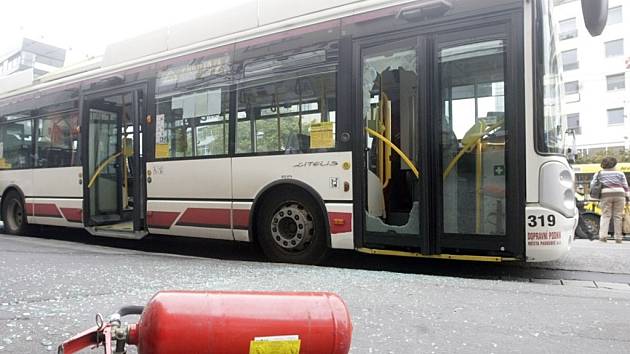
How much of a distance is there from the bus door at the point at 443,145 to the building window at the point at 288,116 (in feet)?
1.30

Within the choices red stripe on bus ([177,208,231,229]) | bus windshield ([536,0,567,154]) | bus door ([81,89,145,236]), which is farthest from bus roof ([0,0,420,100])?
red stripe on bus ([177,208,231,229])

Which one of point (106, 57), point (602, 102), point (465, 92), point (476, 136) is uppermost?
point (602, 102)

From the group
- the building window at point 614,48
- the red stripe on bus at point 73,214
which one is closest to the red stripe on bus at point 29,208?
the red stripe on bus at point 73,214

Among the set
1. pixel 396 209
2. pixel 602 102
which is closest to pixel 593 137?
pixel 602 102

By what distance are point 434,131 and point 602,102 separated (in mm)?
40483

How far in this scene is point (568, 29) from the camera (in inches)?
1575

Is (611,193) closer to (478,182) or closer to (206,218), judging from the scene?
(478,182)

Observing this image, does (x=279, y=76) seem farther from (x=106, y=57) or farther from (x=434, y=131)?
(x=106, y=57)

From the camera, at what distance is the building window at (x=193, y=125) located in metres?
5.93

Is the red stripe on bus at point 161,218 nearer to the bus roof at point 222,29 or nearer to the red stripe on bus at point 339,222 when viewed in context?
the bus roof at point 222,29

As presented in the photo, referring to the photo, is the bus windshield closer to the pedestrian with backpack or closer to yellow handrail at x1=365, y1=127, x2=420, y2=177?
yellow handrail at x1=365, y1=127, x2=420, y2=177

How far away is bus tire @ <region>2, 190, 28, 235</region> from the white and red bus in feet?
8.78

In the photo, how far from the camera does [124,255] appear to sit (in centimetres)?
565

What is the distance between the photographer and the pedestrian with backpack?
26.6 feet
